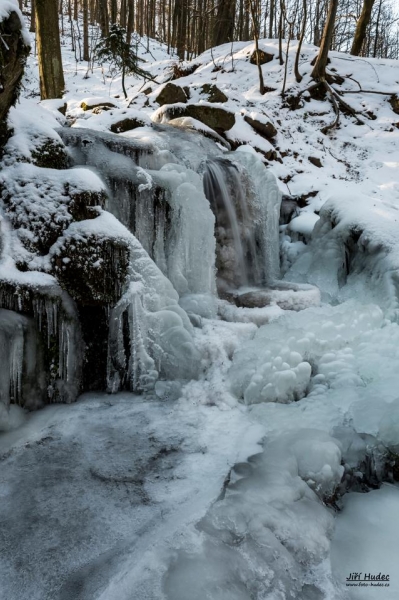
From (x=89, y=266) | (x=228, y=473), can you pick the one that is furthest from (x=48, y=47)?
(x=228, y=473)

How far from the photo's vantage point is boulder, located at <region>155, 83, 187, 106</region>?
1046cm

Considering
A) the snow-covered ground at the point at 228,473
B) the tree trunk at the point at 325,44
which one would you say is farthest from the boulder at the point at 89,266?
the tree trunk at the point at 325,44

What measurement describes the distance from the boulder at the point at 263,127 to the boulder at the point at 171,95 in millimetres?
1994

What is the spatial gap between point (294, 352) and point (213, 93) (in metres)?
8.17

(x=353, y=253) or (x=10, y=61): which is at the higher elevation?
(x=10, y=61)

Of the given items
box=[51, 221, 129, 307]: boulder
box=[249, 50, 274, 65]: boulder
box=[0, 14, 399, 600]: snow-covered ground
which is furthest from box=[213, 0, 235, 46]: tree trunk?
box=[51, 221, 129, 307]: boulder

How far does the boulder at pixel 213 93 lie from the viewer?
9975 millimetres

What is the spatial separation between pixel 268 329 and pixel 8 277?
8.81ft

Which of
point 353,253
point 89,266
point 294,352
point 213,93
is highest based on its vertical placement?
point 213,93

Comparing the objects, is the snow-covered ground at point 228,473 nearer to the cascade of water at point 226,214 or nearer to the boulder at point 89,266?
the boulder at point 89,266

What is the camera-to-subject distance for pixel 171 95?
10.6m

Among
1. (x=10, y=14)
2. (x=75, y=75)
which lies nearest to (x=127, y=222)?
(x=10, y=14)

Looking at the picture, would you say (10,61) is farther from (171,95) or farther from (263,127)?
(171,95)

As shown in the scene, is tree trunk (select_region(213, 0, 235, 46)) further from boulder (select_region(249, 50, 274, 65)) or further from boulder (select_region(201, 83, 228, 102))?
boulder (select_region(201, 83, 228, 102))
